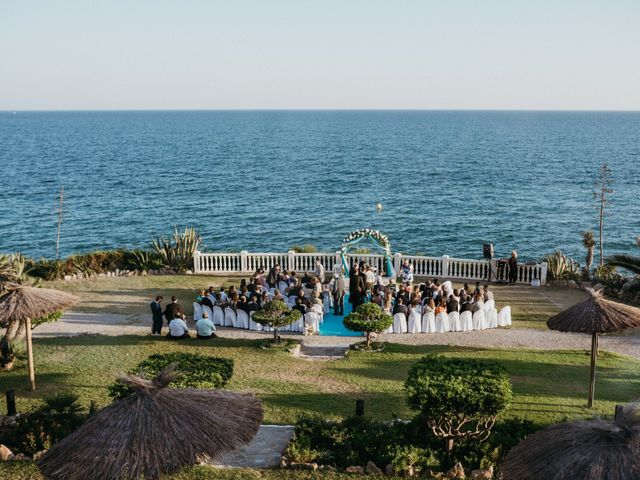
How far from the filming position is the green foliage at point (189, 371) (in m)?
12.3

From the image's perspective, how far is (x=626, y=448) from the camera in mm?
Answer: 8102

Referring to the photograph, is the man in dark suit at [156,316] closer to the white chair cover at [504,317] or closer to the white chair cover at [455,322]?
the white chair cover at [455,322]

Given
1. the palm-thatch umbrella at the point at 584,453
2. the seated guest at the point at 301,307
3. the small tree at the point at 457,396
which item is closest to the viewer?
the palm-thatch umbrella at the point at 584,453

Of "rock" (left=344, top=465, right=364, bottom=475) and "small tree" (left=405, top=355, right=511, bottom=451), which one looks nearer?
"rock" (left=344, top=465, right=364, bottom=475)

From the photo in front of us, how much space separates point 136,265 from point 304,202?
123 ft

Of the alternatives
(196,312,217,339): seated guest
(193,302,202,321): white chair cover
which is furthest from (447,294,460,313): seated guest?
(193,302,202,321): white chair cover

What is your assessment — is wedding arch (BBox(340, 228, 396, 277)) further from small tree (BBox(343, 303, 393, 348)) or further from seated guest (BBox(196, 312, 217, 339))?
seated guest (BBox(196, 312, 217, 339))

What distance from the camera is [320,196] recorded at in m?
68.1

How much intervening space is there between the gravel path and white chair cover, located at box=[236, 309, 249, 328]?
282 millimetres

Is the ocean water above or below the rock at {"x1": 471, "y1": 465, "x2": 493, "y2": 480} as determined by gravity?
below

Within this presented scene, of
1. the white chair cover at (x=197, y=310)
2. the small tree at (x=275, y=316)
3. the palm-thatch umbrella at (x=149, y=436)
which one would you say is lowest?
the white chair cover at (x=197, y=310)

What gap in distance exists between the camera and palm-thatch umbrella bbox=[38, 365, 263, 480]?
919 centimetres

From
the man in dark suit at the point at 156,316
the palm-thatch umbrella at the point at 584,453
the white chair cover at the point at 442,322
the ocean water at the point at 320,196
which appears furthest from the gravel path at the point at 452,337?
the ocean water at the point at 320,196

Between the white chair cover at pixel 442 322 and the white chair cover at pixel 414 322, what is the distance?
517mm
